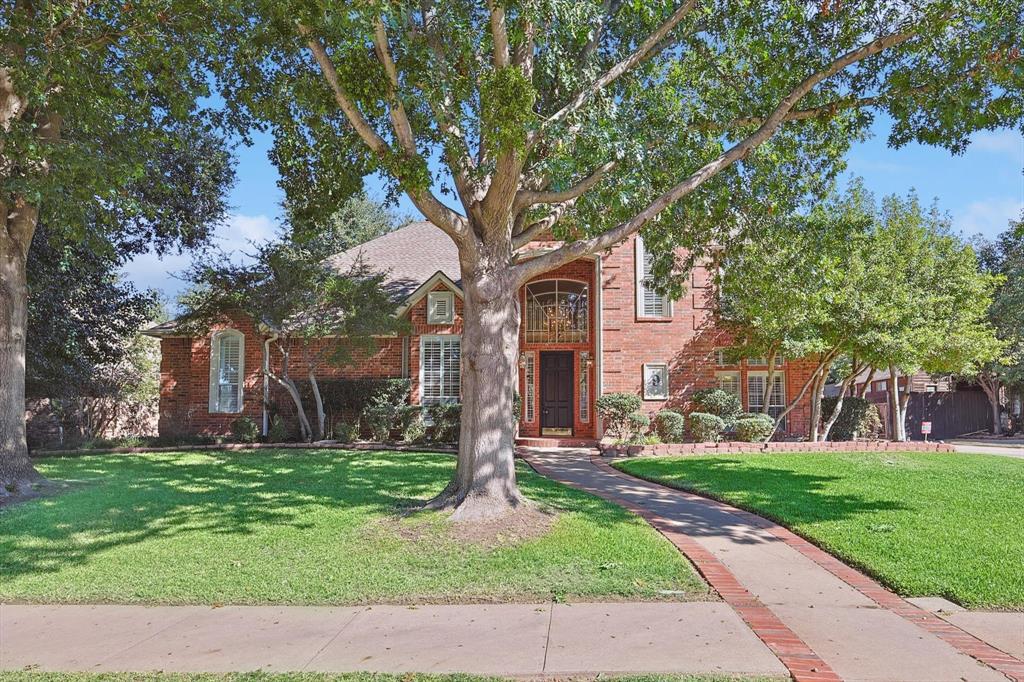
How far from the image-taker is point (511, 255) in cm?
852

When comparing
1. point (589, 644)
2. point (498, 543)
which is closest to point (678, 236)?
point (498, 543)

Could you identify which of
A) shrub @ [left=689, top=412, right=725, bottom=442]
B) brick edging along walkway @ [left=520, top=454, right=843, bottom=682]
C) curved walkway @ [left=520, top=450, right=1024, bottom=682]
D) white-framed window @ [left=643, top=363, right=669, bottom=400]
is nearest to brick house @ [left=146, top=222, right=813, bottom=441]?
white-framed window @ [left=643, top=363, right=669, bottom=400]

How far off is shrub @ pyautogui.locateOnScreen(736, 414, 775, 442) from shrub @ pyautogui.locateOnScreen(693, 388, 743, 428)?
94 centimetres

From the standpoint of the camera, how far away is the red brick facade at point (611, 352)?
62.2 feet

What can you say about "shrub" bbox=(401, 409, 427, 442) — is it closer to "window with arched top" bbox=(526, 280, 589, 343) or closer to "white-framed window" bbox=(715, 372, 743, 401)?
"window with arched top" bbox=(526, 280, 589, 343)

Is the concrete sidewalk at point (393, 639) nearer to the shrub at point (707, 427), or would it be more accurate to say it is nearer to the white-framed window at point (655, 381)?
the shrub at point (707, 427)

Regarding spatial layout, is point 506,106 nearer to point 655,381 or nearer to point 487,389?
point 487,389

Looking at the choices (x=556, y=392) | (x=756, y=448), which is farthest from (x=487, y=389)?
(x=556, y=392)

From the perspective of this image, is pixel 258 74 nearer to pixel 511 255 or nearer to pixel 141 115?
pixel 141 115

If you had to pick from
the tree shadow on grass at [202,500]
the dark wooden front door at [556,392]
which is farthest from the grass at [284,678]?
the dark wooden front door at [556,392]

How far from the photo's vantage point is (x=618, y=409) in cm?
1769

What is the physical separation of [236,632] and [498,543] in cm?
272

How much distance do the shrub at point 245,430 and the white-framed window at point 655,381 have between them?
10.5 metres

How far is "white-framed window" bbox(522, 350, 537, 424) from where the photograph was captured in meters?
19.5
